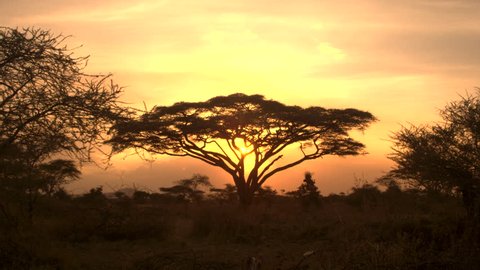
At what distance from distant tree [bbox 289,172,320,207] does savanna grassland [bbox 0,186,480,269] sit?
10448 mm

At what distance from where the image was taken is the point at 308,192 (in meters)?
28.9

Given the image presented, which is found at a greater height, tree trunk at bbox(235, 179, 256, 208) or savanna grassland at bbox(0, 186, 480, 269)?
tree trunk at bbox(235, 179, 256, 208)

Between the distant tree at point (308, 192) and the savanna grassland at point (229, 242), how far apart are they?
10448 mm

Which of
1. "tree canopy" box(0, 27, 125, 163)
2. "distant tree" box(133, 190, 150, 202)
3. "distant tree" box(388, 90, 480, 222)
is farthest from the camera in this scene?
Result: "distant tree" box(133, 190, 150, 202)

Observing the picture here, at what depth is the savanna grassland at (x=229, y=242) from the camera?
7.12 meters

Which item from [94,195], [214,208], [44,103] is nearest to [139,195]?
[94,195]

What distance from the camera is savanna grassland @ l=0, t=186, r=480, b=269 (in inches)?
280

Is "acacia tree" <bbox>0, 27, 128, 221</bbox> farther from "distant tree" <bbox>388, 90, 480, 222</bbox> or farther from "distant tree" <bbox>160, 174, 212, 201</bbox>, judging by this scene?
"distant tree" <bbox>160, 174, 212, 201</bbox>

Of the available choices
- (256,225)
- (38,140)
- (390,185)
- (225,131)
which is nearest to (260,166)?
(225,131)

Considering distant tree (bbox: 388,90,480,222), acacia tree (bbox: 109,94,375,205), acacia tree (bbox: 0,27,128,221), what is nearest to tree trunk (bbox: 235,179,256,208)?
acacia tree (bbox: 109,94,375,205)

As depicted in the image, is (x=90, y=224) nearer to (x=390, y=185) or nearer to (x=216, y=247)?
(x=216, y=247)

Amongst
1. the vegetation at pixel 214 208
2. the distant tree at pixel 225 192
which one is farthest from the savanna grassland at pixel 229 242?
the distant tree at pixel 225 192

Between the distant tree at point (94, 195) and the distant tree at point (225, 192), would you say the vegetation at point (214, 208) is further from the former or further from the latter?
the distant tree at point (225, 192)

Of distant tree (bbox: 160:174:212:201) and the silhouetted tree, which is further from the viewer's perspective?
distant tree (bbox: 160:174:212:201)
